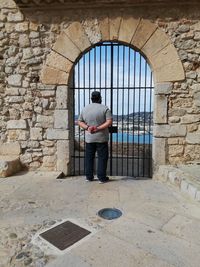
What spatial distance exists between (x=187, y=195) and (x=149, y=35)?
8.91 feet

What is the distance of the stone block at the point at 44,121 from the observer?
14.7 ft

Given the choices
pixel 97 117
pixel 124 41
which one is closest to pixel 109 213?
pixel 97 117

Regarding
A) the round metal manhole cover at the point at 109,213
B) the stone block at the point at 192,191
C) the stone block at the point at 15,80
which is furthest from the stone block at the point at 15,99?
the stone block at the point at 192,191

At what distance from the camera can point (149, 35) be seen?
13.5 feet

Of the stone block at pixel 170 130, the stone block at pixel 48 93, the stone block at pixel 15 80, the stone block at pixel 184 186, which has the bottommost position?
the stone block at pixel 184 186

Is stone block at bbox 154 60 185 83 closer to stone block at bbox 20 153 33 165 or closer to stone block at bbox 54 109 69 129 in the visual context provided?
stone block at bbox 54 109 69 129

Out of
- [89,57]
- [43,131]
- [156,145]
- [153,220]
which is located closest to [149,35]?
[89,57]

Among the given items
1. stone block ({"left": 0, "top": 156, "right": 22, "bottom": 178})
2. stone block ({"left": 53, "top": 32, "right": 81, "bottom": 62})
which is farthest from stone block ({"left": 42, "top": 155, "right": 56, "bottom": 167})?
stone block ({"left": 53, "top": 32, "right": 81, "bottom": 62})

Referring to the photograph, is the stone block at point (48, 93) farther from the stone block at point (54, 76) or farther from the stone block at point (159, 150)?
the stone block at point (159, 150)

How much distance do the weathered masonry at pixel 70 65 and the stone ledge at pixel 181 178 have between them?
0.19 meters

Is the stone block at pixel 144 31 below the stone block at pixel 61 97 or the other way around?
the other way around

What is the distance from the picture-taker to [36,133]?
4508 millimetres

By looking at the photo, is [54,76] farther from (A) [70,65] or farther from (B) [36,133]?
(B) [36,133]

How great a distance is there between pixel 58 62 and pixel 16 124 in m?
1.42
